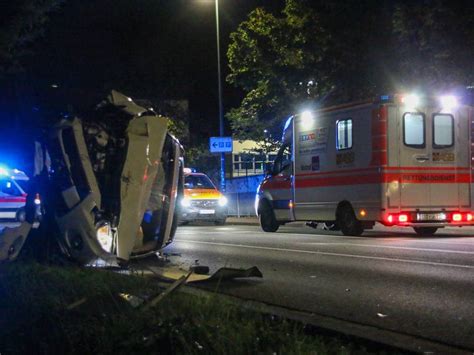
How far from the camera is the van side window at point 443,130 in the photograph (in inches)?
591

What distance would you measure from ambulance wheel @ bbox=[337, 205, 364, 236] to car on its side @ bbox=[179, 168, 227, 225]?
23.8 ft

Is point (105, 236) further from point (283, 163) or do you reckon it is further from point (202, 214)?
point (202, 214)

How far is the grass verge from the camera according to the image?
15.9 feet

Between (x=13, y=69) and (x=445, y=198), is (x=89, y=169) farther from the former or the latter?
(x=445, y=198)

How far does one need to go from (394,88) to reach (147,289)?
1438 cm

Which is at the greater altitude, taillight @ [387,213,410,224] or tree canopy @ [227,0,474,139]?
tree canopy @ [227,0,474,139]

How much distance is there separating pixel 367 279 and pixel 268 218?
973 cm

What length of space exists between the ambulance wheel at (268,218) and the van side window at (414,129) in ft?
15.4

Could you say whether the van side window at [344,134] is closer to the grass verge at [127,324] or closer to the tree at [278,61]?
the tree at [278,61]

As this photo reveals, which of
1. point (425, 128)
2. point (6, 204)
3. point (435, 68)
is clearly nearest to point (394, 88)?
point (435, 68)

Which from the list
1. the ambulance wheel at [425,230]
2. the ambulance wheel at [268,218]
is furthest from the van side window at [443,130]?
the ambulance wheel at [268,218]

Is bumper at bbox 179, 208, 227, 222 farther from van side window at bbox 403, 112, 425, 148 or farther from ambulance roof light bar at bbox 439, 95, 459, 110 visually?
ambulance roof light bar at bbox 439, 95, 459, 110

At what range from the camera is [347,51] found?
19844mm

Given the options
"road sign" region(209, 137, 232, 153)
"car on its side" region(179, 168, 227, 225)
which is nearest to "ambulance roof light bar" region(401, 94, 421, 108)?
"car on its side" region(179, 168, 227, 225)
